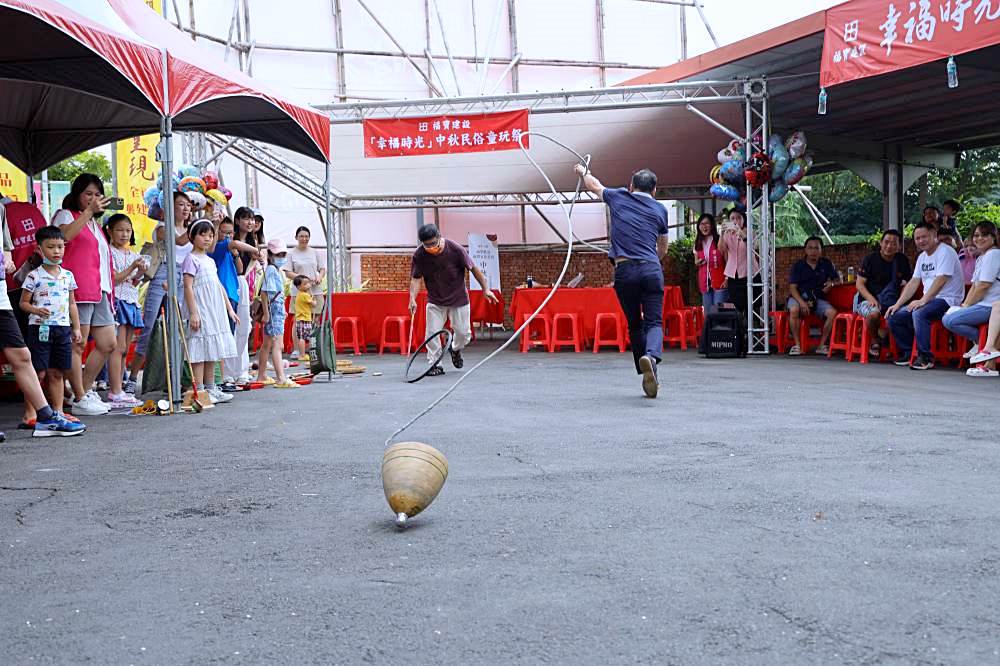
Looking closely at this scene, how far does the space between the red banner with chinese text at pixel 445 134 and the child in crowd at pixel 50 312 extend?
25.0 feet

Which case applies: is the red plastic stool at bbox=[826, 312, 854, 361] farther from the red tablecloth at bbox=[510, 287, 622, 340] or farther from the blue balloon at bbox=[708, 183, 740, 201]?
the red tablecloth at bbox=[510, 287, 622, 340]

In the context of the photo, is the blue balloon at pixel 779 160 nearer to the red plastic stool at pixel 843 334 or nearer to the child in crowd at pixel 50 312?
the red plastic stool at pixel 843 334

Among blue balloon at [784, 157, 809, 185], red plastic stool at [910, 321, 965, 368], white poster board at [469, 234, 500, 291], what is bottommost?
red plastic stool at [910, 321, 965, 368]

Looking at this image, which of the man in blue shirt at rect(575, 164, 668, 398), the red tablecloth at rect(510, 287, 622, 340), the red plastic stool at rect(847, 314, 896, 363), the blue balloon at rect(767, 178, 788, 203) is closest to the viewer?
the man in blue shirt at rect(575, 164, 668, 398)

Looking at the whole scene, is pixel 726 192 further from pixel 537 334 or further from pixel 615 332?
pixel 537 334

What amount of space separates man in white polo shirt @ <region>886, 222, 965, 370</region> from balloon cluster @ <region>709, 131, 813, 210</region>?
2372 mm

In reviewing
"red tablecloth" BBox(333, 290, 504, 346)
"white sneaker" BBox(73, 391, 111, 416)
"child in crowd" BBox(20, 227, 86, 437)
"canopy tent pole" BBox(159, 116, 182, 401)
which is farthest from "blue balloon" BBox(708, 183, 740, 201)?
"child in crowd" BBox(20, 227, 86, 437)

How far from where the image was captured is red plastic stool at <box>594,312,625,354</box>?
46.2 feet

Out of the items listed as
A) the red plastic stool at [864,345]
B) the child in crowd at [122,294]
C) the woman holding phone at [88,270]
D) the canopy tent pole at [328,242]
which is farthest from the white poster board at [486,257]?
the woman holding phone at [88,270]

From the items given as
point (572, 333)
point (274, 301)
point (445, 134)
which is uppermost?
point (445, 134)

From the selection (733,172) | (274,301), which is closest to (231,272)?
(274,301)

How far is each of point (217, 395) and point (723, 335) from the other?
6788mm

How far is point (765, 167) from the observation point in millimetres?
12453

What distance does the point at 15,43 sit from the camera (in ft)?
24.9
